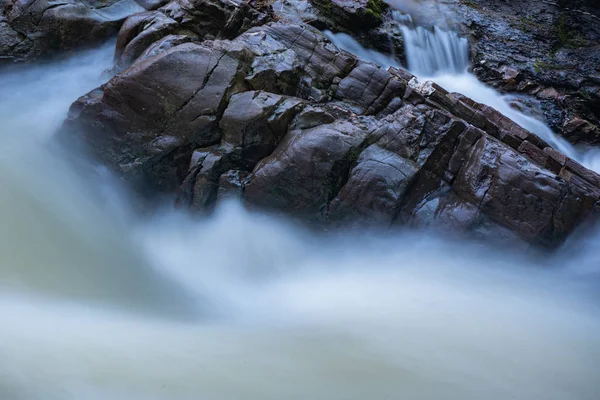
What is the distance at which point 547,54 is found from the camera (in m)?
12.8

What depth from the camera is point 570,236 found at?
618 cm

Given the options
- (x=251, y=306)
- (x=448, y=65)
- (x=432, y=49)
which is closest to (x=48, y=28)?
(x=251, y=306)

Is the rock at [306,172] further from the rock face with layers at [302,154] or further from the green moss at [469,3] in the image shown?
the green moss at [469,3]

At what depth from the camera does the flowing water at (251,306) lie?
3.55 m

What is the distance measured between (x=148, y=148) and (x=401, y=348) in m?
4.83

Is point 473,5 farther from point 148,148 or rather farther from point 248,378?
point 248,378

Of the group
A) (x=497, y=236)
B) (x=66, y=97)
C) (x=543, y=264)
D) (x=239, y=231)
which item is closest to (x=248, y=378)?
(x=239, y=231)

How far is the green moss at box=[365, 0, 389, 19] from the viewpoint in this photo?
1118 centimetres

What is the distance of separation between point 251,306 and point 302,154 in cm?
229

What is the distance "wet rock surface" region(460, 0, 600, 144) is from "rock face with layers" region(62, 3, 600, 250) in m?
5.13

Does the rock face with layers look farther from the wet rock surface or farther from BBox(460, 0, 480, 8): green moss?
BBox(460, 0, 480, 8): green moss

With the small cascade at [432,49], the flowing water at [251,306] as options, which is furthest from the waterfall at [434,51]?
the flowing water at [251,306]

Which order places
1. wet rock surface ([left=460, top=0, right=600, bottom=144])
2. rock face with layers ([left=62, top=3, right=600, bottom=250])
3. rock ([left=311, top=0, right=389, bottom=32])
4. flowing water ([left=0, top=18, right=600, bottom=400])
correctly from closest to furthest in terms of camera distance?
1. flowing water ([left=0, top=18, right=600, bottom=400])
2. rock face with layers ([left=62, top=3, right=600, bottom=250])
3. rock ([left=311, top=0, right=389, bottom=32])
4. wet rock surface ([left=460, top=0, right=600, bottom=144])

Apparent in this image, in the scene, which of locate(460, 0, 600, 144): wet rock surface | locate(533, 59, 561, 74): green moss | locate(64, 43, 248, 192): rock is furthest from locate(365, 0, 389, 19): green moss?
locate(64, 43, 248, 192): rock
